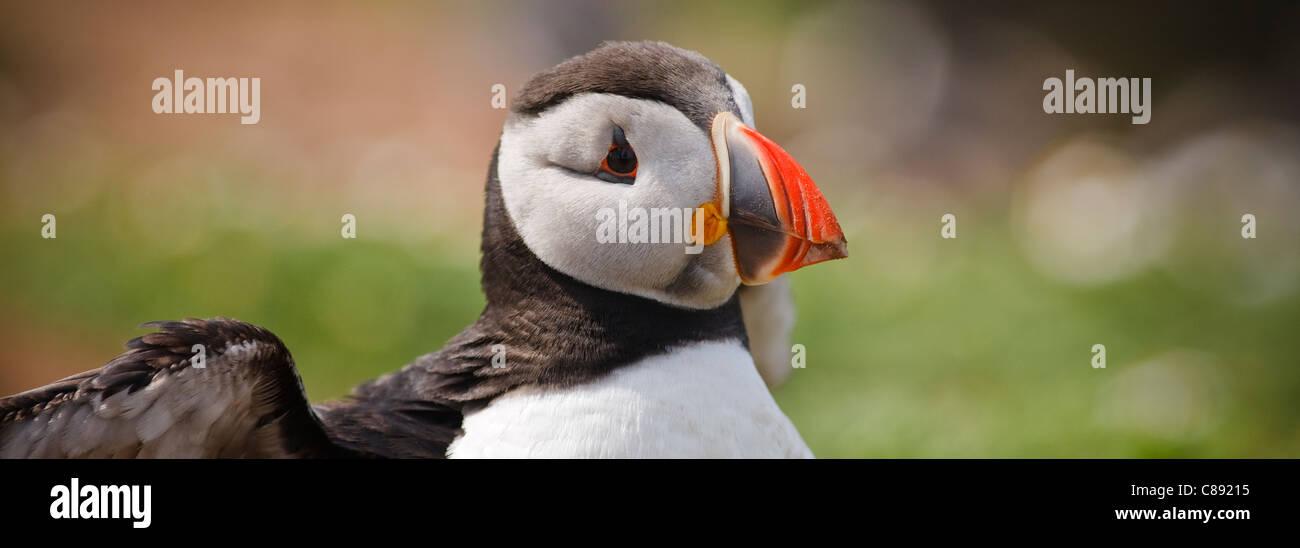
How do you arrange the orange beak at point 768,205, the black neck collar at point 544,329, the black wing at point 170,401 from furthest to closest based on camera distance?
Result: 1. the black neck collar at point 544,329
2. the orange beak at point 768,205
3. the black wing at point 170,401

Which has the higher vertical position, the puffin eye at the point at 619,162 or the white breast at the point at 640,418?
the puffin eye at the point at 619,162

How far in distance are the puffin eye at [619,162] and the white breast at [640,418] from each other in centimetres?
32

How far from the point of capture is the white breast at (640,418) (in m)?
1.65

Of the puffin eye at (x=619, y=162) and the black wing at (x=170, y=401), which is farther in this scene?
the puffin eye at (x=619, y=162)

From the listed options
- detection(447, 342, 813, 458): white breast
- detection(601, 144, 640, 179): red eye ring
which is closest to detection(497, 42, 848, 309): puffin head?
detection(601, 144, 640, 179): red eye ring

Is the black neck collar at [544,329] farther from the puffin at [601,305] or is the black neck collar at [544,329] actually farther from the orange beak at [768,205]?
the orange beak at [768,205]

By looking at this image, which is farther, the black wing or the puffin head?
the puffin head

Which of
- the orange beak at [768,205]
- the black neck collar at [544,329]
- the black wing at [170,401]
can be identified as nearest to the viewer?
the black wing at [170,401]

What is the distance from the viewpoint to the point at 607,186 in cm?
164

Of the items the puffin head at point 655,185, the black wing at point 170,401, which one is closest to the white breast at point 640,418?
the puffin head at point 655,185

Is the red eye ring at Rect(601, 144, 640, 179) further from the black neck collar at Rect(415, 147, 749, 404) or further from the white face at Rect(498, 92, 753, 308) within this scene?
the black neck collar at Rect(415, 147, 749, 404)

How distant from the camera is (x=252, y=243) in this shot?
4.11 m

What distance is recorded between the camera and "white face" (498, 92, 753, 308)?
1641 millimetres

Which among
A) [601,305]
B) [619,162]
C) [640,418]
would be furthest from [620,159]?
[640,418]
